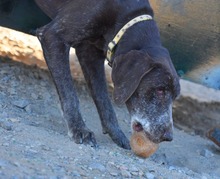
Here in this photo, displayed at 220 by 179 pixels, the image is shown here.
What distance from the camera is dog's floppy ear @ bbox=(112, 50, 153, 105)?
11.7 feet

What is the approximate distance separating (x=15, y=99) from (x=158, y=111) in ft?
4.41

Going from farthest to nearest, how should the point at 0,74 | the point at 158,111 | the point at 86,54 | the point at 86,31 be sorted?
the point at 0,74 → the point at 86,54 → the point at 86,31 → the point at 158,111

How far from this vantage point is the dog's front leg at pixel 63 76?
3871 millimetres

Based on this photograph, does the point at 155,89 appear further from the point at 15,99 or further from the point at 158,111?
the point at 15,99

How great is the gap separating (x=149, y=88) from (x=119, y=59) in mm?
257

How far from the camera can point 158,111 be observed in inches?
141

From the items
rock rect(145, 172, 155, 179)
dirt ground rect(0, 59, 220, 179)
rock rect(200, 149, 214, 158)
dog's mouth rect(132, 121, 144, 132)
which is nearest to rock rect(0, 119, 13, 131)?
dirt ground rect(0, 59, 220, 179)

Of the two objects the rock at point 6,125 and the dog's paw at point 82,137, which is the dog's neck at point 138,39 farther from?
the rock at point 6,125

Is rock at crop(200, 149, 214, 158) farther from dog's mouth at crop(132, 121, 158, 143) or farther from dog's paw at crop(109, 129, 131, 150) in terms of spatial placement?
dog's mouth at crop(132, 121, 158, 143)

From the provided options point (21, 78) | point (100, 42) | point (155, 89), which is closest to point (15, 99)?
point (21, 78)

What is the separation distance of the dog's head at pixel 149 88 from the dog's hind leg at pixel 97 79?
0.62 metres

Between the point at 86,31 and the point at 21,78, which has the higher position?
the point at 86,31

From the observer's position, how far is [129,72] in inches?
140

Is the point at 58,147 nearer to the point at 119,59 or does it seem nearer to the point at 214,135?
the point at 119,59
